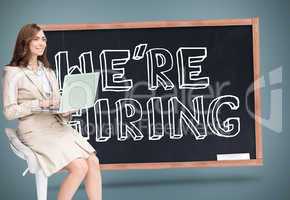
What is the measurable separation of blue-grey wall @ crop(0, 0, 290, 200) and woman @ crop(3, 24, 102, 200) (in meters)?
1.14

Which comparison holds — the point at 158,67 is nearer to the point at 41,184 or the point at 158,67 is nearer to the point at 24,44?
the point at 24,44

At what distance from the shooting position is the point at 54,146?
2.71m

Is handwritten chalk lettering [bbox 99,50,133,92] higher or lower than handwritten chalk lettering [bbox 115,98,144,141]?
higher

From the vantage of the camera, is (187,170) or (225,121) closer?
(225,121)

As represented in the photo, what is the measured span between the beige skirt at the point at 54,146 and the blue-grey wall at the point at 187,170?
3.78 ft

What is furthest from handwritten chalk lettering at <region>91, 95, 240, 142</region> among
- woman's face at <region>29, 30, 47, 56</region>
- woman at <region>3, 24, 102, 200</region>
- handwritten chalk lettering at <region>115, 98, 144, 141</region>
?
woman's face at <region>29, 30, 47, 56</region>

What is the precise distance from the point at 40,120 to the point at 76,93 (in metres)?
0.27

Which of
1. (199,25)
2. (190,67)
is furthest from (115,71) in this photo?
(199,25)

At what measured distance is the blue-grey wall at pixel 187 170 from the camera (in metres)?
3.87

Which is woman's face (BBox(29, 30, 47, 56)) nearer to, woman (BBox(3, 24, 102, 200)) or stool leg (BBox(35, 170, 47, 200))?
woman (BBox(3, 24, 102, 200))

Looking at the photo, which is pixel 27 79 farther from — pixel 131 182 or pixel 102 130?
→ pixel 131 182

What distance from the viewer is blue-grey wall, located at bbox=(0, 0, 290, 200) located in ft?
12.7

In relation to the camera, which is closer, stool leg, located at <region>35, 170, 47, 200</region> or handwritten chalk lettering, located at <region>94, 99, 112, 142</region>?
stool leg, located at <region>35, 170, 47, 200</region>

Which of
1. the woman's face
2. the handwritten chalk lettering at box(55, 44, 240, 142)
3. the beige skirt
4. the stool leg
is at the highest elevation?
the woman's face
